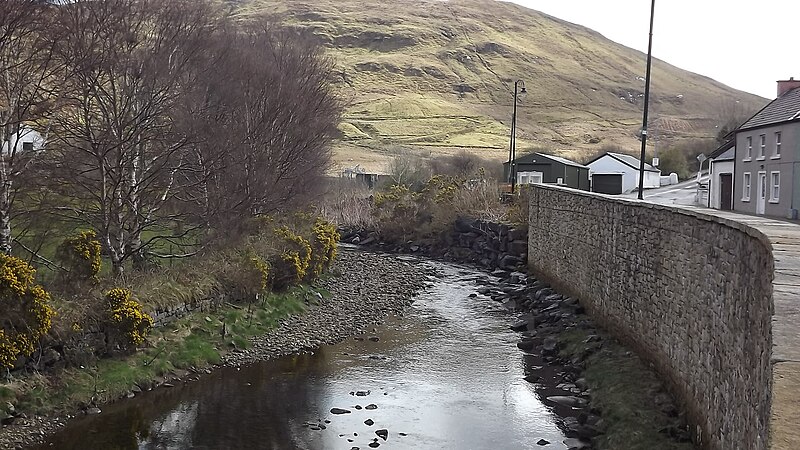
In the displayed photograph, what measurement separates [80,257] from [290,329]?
7.39 m

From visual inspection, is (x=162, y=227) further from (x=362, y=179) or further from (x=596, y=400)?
(x=362, y=179)

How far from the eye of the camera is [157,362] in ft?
58.5

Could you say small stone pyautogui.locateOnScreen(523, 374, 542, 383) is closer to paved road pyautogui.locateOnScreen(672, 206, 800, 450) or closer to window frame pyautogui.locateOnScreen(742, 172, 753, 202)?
paved road pyautogui.locateOnScreen(672, 206, 800, 450)

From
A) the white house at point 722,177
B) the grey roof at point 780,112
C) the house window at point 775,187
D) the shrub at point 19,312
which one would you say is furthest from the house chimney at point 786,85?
the shrub at point 19,312

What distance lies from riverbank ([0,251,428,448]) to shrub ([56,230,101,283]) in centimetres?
223

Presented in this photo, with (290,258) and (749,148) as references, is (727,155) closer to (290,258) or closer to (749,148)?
(749,148)

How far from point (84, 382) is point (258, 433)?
13.0 feet

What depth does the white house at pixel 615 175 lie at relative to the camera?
56156mm

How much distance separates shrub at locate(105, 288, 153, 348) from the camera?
1698 cm

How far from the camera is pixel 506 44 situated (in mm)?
189500

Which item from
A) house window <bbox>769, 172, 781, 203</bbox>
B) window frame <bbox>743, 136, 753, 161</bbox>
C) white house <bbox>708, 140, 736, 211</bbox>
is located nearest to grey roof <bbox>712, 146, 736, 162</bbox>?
white house <bbox>708, 140, 736, 211</bbox>

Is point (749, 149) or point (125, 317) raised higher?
point (749, 149)

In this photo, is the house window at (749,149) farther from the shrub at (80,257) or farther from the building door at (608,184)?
the shrub at (80,257)

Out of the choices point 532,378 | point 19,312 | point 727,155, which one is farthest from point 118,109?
point 727,155
